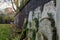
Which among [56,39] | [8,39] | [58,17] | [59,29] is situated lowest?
[8,39]

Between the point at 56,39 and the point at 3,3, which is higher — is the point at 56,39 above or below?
below

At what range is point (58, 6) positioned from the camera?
215cm

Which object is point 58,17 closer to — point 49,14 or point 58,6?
point 58,6

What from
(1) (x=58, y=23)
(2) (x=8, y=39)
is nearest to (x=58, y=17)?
(1) (x=58, y=23)

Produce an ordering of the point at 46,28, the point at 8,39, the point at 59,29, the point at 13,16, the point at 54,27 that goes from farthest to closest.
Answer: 1. the point at 13,16
2. the point at 8,39
3. the point at 46,28
4. the point at 54,27
5. the point at 59,29

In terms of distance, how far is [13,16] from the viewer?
8.59 m

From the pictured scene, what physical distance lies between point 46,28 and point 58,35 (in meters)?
0.36

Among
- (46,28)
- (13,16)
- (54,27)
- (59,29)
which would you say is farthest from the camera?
(13,16)

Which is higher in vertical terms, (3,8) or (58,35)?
(3,8)

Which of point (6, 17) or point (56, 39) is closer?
point (56, 39)

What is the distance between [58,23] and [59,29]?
9 centimetres

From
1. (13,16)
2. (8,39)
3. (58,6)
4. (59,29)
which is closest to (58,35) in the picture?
(59,29)

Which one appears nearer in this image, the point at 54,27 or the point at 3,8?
the point at 54,27

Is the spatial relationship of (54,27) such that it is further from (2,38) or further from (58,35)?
(2,38)
